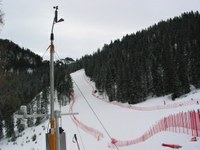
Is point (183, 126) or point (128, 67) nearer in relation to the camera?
point (183, 126)

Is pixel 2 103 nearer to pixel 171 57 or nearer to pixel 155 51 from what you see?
pixel 171 57

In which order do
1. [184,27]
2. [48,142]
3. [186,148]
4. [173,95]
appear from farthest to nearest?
[184,27], [173,95], [186,148], [48,142]

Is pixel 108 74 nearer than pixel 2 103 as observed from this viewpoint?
No

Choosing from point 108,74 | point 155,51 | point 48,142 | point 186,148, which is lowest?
point 186,148

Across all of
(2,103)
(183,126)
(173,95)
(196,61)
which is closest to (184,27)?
(196,61)

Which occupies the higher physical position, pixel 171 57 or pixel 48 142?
pixel 171 57

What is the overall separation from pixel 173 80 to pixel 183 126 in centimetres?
4983

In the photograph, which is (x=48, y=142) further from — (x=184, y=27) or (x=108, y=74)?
(x=184, y=27)

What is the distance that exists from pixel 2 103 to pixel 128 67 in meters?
72.3

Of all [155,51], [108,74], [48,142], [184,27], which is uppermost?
[184,27]

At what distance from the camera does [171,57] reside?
72000 millimetres

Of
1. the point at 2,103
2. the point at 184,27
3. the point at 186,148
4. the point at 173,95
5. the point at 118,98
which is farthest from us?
the point at 184,27

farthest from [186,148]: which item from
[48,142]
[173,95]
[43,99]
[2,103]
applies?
[43,99]

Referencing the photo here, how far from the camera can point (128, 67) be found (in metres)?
82.9
